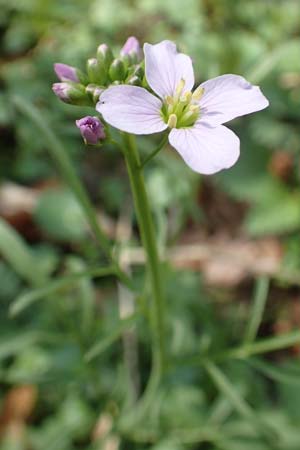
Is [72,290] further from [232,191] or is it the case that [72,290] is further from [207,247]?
[232,191]

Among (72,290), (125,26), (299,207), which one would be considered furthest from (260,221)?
(125,26)

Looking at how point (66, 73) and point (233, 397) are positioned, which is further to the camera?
point (233, 397)

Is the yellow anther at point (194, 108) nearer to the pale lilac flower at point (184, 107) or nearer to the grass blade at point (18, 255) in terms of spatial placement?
the pale lilac flower at point (184, 107)

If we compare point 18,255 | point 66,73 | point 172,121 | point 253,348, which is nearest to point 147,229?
point 172,121

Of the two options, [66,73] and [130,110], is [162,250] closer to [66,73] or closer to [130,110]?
[66,73]

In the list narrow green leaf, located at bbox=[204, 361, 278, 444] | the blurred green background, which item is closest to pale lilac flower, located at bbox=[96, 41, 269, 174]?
the blurred green background

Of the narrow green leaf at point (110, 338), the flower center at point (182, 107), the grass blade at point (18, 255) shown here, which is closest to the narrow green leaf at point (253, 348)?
the narrow green leaf at point (110, 338)

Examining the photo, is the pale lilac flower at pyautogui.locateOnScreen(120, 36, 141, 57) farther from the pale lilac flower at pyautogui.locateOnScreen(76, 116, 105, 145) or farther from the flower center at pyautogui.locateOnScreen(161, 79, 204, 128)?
the pale lilac flower at pyautogui.locateOnScreen(76, 116, 105, 145)
